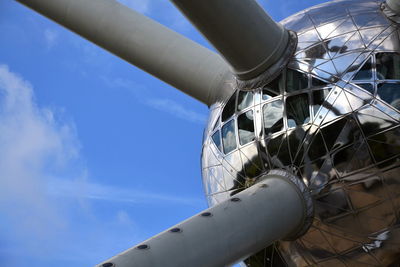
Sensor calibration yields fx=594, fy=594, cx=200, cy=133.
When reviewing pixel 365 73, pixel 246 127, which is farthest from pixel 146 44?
pixel 365 73

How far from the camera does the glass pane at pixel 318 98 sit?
6.66 m

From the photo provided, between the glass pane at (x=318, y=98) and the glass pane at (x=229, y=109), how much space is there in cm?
115

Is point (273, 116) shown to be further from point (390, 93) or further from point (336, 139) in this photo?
point (390, 93)

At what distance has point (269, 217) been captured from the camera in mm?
6387

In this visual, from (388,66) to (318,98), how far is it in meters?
0.90

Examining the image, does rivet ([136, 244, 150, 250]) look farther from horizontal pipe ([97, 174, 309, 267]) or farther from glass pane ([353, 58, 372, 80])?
glass pane ([353, 58, 372, 80])

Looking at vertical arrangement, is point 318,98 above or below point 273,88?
below

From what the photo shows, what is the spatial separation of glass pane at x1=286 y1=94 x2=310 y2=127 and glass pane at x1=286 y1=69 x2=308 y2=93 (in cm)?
13

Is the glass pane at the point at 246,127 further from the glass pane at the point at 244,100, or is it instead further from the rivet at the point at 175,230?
the rivet at the point at 175,230

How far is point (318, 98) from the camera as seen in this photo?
6.71m

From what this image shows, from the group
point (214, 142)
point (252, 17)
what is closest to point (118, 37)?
point (214, 142)

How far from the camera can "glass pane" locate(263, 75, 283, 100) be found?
276 inches

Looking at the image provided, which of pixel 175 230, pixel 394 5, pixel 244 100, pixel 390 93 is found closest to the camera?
pixel 175 230

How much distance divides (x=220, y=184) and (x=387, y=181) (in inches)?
82.8
